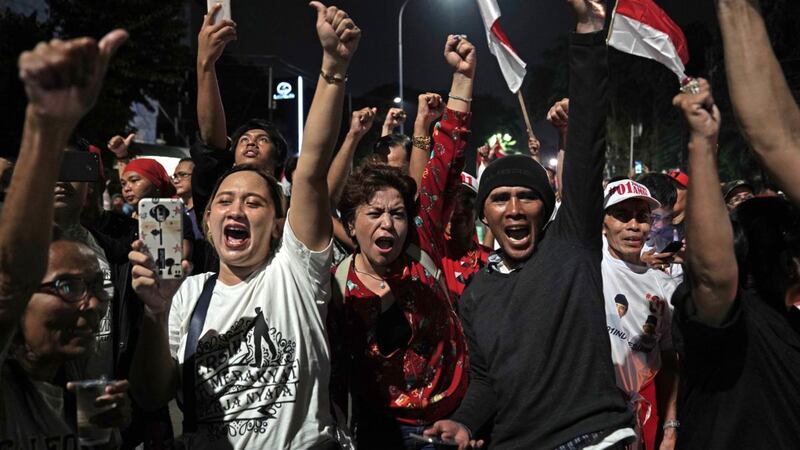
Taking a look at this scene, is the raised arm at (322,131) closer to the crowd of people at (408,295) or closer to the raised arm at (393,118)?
the crowd of people at (408,295)

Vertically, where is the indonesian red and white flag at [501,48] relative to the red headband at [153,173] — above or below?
above

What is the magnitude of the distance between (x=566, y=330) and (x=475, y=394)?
50cm

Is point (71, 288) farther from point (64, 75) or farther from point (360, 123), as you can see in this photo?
point (360, 123)

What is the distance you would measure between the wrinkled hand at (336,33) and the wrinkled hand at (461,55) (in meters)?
1.39

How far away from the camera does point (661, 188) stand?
577cm

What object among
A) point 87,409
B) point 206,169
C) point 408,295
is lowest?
point 87,409

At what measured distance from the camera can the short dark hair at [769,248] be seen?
2.83 m

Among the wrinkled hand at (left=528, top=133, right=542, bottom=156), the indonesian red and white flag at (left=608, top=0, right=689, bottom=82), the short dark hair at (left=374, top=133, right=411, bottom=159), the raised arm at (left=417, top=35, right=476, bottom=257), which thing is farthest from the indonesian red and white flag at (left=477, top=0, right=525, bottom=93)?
the wrinkled hand at (left=528, top=133, right=542, bottom=156)

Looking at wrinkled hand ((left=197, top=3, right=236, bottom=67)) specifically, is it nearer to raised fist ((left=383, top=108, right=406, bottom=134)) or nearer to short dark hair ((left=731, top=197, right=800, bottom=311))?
raised fist ((left=383, top=108, right=406, bottom=134))

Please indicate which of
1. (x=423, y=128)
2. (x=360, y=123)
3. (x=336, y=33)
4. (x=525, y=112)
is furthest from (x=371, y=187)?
(x=525, y=112)

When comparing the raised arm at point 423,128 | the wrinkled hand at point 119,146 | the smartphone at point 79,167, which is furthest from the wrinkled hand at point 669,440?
the wrinkled hand at point 119,146

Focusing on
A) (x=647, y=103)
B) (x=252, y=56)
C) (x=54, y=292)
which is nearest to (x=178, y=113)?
(x=252, y=56)

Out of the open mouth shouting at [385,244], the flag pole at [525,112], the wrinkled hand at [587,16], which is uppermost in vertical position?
the flag pole at [525,112]

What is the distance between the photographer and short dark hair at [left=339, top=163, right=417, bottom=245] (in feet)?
13.1
